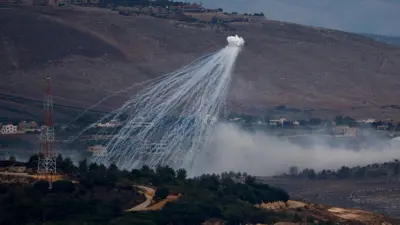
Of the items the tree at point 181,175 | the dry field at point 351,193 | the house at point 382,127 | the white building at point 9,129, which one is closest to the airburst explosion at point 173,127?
the dry field at point 351,193

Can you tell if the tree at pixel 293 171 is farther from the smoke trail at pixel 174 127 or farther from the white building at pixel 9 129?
the white building at pixel 9 129

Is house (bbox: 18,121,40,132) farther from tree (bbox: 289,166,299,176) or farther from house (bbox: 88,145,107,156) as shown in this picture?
tree (bbox: 289,166,299,176)

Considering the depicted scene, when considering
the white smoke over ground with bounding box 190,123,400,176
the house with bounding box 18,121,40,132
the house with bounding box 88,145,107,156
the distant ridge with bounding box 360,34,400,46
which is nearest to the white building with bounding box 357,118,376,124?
the white smoke over ground with bounding box 190,123,400,176

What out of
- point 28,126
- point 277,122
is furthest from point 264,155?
point 277,122

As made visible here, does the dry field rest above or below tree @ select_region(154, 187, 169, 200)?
above

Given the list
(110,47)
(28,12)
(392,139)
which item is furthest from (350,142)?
(28,12)
